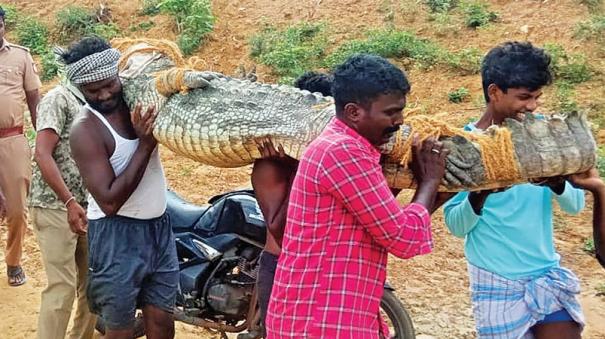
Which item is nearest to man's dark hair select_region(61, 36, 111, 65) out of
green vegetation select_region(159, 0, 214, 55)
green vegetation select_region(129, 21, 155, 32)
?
green vegetation select_region(159, 0, 214, 55)

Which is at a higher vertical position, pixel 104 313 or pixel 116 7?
pixel 116 7

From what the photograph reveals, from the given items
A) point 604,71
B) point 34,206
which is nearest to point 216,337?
point 34,206

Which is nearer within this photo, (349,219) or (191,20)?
(349,219)

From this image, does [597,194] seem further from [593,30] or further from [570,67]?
[593,30]

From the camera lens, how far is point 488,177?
2566 mm

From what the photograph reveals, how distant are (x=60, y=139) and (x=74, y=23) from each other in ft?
28.0

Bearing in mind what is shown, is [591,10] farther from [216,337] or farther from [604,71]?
[216,337]

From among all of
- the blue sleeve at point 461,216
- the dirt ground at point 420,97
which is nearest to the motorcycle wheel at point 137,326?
the dirt ground at point 420,97

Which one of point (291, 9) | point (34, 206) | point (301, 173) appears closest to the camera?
point (301, 173)

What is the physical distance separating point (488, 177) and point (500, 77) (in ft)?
1.49

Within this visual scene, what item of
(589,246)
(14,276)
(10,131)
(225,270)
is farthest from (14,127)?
(589,246)

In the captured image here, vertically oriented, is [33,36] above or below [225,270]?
above

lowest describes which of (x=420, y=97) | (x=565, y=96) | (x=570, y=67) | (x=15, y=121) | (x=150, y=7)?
(x=15, y=121)

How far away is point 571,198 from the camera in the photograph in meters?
2.91
